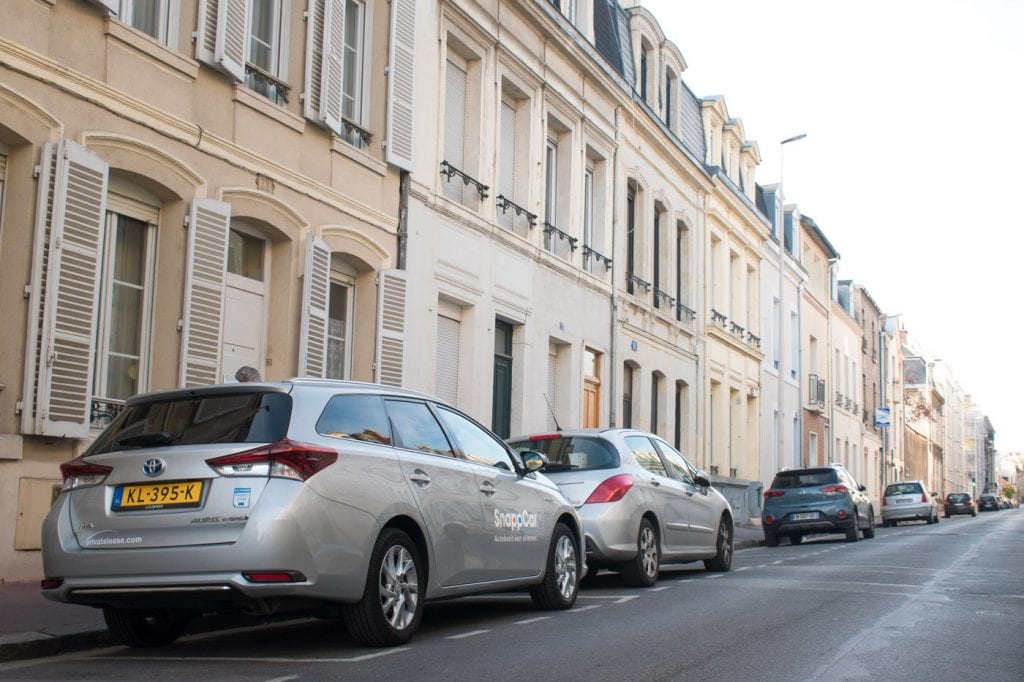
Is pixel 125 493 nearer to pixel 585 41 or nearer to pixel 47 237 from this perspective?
pixel 47 237

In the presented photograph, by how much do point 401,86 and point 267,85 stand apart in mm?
3072

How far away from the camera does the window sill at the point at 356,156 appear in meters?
15.7

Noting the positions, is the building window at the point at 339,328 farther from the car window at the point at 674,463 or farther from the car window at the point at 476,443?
the car window at the point at 476,443

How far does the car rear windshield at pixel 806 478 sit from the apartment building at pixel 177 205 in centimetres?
1128

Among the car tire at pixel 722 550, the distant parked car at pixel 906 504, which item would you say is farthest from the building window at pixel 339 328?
the distant parked car at pixel 906 504

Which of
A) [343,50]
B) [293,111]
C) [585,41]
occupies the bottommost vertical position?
[293,111]

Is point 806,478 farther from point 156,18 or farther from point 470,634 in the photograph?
point 470,634

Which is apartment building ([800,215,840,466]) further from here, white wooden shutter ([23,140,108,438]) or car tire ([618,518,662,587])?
white wooden shutter ([23,140,108,438])

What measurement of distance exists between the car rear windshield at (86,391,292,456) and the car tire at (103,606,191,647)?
110 cm

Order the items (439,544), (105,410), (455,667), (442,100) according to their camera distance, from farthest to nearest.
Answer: (442,100) → (105,410) → (439,544) → (455,667)

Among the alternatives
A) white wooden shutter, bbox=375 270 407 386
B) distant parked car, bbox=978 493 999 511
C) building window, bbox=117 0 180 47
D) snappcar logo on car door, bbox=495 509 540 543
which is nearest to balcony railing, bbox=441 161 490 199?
white wooden shutter, bbox=375 270 407 386

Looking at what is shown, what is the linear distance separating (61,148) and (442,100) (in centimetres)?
853

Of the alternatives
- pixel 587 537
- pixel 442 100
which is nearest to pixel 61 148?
pixel 587 537

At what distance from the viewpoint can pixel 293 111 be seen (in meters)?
14.9
